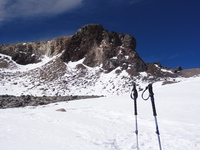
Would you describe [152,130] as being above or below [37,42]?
below

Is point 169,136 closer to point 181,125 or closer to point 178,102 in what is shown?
point 181,125

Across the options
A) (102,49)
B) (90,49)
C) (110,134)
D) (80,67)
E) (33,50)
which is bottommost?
(110,134)

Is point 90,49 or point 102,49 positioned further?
point 90,49

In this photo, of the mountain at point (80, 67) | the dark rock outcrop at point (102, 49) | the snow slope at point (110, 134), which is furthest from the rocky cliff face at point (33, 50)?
the snow slope at point (110, 134)

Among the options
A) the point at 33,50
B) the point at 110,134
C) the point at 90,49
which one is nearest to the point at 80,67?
the point at 90,49

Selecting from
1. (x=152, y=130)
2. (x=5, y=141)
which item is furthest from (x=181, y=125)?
(x=5, y=141)

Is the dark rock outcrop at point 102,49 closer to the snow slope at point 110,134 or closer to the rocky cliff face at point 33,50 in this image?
the rocky cliff face at point 33,50

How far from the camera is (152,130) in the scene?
7.50 metres

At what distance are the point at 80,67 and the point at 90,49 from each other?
8.71 metres

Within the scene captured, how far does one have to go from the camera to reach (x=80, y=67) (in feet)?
160

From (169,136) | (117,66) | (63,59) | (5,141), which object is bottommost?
(169,136)

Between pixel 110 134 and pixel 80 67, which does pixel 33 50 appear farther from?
pixel 110 134

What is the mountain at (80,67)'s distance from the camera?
3608 centimetres

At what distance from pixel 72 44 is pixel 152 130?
50.6 metres
